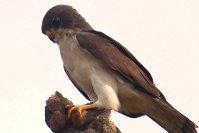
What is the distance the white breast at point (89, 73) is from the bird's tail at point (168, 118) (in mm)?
637

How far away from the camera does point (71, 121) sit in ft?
22.6

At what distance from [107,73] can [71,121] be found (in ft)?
9.16

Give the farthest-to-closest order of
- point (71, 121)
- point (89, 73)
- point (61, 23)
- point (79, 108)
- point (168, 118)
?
point (61, 23) < point (89, 73) < point (168, 118) < point (79, 108) < point (71, 121)

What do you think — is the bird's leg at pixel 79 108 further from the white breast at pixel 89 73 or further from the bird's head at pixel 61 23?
the bird's head at pixel 61 23

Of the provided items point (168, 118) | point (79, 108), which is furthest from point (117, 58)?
point (79, 108)

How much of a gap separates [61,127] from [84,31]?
3.85m

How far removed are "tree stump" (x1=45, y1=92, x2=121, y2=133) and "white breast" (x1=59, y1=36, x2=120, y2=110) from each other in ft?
6.06

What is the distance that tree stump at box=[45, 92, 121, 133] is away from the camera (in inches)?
265

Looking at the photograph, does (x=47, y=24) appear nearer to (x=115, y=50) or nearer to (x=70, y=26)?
(x=70, y=26)

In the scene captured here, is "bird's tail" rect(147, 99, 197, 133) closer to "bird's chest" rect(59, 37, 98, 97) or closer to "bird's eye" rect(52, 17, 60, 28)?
"bird's chest" rect(59, 37, 98, 97)

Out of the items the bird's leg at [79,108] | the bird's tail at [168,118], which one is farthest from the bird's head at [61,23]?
the bird's leg at [79,108]

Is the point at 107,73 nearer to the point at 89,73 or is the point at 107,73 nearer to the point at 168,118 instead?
the point at 89,73

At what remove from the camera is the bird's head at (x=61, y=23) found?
10094 millimetres

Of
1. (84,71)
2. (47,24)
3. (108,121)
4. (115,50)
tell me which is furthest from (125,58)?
(108,121)
